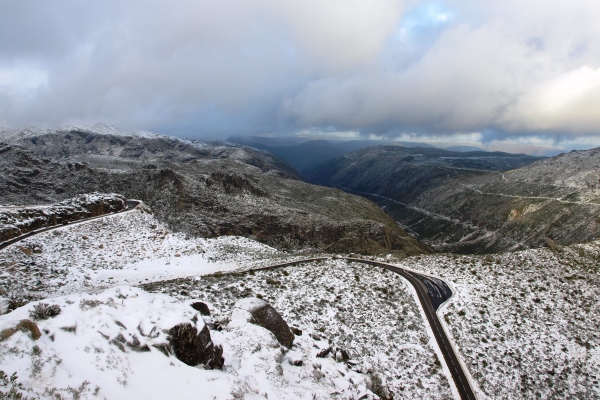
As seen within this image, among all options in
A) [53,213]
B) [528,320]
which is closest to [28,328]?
[528,320]

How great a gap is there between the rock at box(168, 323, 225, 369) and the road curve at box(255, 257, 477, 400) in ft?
69.7

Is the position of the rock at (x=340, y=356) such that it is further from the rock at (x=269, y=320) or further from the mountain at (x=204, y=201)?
the mountain at (x=204, y=201)

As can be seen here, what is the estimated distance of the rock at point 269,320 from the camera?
19056 mm

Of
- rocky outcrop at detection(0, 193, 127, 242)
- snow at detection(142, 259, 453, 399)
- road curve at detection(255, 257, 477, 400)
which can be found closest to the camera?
snow at detection(142, 259, 453, 399)

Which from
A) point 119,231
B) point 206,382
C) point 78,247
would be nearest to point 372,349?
point 206,382

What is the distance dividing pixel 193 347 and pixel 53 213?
44854mm

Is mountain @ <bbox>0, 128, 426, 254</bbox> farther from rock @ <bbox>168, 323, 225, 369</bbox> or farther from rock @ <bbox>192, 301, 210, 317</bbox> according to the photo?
rock @ <bbox>168, 323, 225, 369</bbox>

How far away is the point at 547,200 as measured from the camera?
455 ft

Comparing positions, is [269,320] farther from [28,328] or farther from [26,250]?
[26,250]

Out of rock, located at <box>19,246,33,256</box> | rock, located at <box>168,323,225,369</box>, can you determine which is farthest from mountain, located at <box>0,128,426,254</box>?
rock, located at <box>168,323,225,369</box>

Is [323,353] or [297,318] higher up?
[323,353]

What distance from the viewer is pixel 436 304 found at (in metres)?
35.0

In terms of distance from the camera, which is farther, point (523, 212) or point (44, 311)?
point (523, 212)

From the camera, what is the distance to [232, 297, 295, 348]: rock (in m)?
19.1
